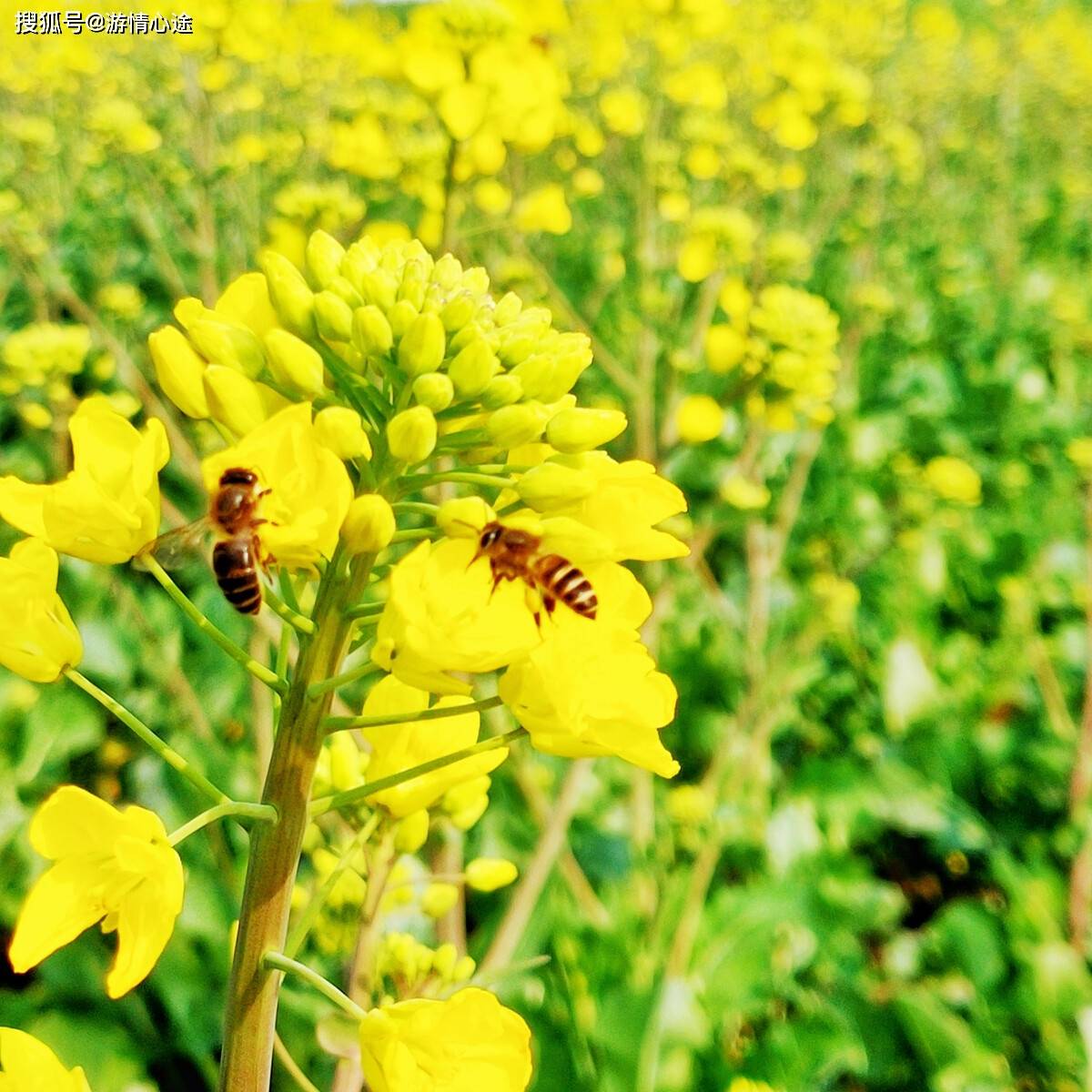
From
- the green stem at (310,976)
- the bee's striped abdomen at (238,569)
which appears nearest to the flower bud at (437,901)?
the green stem at (310,976)

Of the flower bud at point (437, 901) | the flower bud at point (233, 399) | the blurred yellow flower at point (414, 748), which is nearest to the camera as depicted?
the flower bud at point (233, 399)

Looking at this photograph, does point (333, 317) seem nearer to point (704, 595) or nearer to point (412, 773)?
point (412, 773)

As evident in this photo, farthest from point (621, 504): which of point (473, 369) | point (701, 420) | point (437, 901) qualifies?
point (701, 420)

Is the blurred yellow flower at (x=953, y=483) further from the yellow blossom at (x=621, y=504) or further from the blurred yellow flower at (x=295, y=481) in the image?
the blurred yellow flower at (x=295, y=481)

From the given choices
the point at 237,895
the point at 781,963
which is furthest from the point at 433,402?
the point at 781,963

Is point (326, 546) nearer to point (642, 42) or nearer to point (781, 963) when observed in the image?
point (781, 963)
